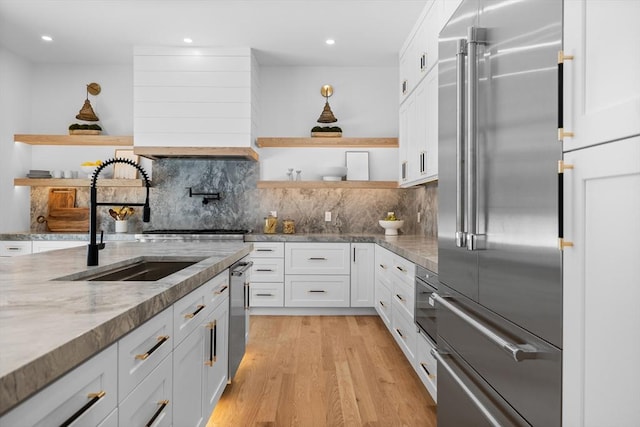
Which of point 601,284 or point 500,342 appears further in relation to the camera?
point 500,342

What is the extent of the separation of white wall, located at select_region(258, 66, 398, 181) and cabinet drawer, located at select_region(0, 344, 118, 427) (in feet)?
13.8

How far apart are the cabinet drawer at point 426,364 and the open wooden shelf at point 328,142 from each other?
2.75 meters

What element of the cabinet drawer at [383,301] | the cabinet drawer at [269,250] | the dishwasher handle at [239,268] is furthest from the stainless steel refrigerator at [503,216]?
the cabinet drawer at [269,250]

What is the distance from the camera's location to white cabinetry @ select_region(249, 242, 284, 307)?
4512 mm

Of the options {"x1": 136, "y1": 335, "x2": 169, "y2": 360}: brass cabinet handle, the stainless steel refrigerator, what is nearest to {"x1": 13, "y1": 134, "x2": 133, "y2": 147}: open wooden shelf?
{"x1": 136, "y1": 335, "x2": 169, "y2": 360}: brass cabinet handle

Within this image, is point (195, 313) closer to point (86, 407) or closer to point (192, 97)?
point (86, 407)

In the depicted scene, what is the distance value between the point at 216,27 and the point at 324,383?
323cm

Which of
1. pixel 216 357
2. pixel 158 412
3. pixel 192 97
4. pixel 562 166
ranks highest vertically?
pixel 192 97

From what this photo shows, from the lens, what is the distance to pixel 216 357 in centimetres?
216

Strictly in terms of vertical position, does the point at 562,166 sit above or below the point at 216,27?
below

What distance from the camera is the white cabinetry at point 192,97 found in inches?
175

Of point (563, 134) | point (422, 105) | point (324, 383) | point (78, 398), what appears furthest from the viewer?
point (422, 105)

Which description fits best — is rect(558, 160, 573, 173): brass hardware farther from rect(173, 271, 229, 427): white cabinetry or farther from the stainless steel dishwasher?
the stainless steel dishwasher

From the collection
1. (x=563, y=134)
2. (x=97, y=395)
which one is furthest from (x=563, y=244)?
(x=97, y=395)
